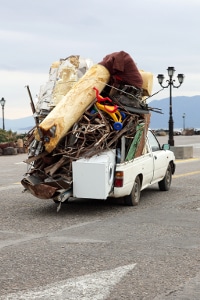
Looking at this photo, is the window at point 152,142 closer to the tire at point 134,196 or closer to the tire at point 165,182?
the tire at point 165,182

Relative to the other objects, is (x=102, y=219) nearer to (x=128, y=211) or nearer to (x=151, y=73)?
(x=128, y=211)

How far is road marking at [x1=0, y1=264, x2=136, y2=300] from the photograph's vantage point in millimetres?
5711

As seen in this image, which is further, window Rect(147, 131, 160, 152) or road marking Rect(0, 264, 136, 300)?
window Rect(147, 131, 160, 152)

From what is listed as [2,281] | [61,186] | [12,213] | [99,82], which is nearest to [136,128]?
[99,82]

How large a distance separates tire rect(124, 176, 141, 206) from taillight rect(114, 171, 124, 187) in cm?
90

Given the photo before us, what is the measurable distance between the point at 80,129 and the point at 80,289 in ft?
18.4

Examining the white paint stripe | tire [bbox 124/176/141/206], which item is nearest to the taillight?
tire [bbox 124/176/141/206]

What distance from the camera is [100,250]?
7.91 meters

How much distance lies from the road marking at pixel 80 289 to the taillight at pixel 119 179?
15.0ft

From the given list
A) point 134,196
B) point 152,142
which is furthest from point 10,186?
point 134,196

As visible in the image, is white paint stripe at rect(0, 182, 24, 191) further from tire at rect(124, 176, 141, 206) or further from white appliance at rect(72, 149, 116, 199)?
white appliance at rect(72, 149, 116, 199)

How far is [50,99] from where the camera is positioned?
41.1ft

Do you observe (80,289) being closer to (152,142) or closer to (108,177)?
(108,177)

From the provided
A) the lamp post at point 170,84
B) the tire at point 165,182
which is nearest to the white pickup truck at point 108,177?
the tire at point 165,182
